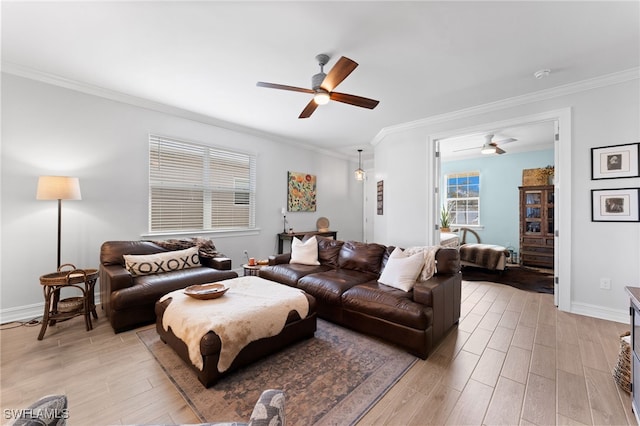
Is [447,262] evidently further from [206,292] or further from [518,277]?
[518,277]

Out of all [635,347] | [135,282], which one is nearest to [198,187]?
[135,282]

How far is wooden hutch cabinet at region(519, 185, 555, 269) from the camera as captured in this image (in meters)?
5.45

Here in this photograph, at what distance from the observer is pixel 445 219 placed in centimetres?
693

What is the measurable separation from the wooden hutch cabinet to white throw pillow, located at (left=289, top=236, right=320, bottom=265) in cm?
486

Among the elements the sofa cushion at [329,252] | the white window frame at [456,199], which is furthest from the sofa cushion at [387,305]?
the white window frame at [456,199]

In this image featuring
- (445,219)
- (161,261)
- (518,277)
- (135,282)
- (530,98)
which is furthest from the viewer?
(445,219)

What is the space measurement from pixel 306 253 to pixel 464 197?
18.2 ft

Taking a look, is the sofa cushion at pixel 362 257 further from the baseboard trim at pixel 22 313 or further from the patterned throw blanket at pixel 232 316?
the baseboard trim at pixel 22 313

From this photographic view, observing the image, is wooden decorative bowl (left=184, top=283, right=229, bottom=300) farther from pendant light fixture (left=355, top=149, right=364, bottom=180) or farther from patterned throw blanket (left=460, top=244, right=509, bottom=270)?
patterned throw blanket (left=460, top=244, right=509, bottom=270)

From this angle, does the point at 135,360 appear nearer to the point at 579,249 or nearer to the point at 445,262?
the point at 445,262

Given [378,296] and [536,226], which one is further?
[536,226]

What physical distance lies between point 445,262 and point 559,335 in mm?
1305

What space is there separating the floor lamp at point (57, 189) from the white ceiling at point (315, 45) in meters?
1.25

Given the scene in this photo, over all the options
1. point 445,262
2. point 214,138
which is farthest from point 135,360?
point 214,138
